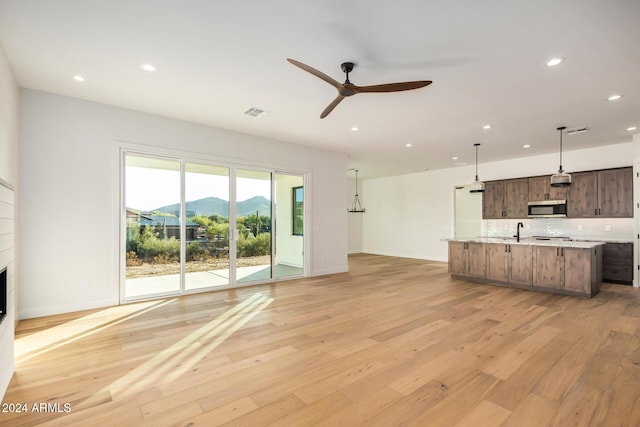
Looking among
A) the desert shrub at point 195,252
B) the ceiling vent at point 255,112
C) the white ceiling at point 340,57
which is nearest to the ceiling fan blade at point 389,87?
the white ceiling at point 340,57

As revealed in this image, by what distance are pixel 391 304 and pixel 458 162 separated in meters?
5.68

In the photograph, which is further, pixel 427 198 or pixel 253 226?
pixel 427 198

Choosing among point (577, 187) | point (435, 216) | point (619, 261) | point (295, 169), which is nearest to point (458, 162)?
point (435, 216)

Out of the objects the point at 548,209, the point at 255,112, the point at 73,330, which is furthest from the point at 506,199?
the point at 73,330

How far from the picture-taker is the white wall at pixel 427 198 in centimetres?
723

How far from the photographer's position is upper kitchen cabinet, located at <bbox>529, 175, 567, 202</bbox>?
23.7ft

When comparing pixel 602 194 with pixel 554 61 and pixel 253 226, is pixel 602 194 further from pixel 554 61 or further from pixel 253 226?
pixel 253 226

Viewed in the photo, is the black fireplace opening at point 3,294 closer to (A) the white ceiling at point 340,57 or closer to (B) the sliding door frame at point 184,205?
(A) the white ceiling at point 340,57

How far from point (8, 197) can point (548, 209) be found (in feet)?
30.4

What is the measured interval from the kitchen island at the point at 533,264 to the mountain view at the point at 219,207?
420 centimetres

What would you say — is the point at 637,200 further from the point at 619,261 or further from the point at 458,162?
the point at 458,162

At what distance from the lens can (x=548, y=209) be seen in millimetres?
7375

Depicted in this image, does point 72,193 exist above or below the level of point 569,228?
above

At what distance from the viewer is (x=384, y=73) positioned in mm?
3514
